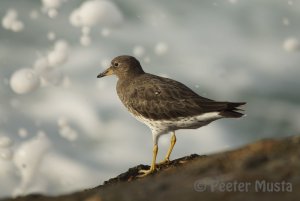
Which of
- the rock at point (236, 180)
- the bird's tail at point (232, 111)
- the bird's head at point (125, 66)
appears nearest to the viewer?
the rock at point (236, 180)

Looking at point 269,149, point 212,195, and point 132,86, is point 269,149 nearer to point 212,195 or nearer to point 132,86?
point 212,195

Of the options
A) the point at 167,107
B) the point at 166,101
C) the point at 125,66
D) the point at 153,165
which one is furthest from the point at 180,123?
the point at 125,66

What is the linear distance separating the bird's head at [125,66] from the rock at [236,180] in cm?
596

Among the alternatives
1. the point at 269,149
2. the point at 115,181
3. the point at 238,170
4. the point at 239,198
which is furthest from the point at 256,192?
the point at 115,181

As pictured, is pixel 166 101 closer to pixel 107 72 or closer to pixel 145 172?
pixel 145 172

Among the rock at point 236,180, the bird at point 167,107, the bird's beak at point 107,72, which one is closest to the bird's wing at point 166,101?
the bird at point 167,107

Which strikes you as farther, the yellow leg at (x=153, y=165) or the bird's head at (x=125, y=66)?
the bird's head at (x=125, y=66)

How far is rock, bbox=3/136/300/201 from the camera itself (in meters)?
8.34

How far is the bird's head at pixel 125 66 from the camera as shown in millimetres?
16234

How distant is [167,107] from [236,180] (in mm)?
5500

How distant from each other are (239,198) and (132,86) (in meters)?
7.78

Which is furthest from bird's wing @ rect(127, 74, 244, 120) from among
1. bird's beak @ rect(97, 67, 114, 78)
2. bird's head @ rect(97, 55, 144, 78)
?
bird's beak @ rect(97, 67, 114, 78)

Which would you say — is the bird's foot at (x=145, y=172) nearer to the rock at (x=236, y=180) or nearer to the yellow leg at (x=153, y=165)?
the yellow leg at (x=153, y=165)

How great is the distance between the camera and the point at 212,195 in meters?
8.45
